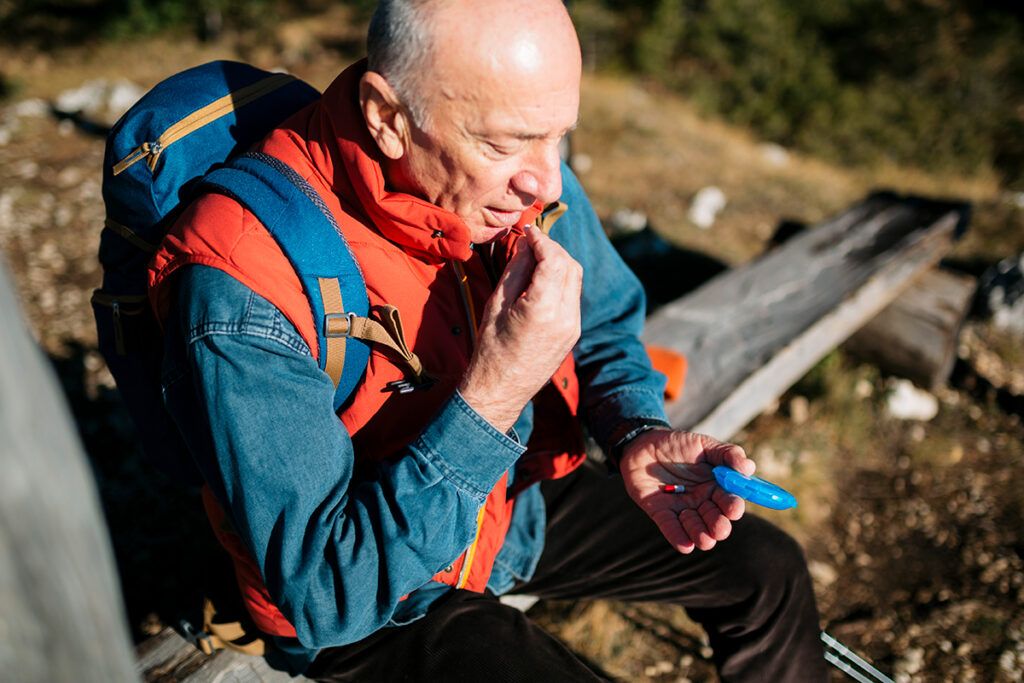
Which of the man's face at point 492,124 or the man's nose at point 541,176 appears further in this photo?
the man's nose at point 541,176

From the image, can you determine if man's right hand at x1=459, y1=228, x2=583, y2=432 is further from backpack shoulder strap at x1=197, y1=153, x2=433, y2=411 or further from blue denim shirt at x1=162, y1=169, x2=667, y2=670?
backpack shoulder strap at x1=197, y1=153, x2=433, y2=411

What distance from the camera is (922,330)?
4.93 m

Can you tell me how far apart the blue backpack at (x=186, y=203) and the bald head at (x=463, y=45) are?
37 cm

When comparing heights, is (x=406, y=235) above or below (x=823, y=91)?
above

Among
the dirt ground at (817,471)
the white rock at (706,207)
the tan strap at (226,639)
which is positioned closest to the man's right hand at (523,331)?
the tan strap at (226,639)

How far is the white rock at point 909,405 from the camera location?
4.84 meters

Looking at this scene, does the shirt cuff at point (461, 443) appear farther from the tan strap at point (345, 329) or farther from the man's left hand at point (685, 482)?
the man's left hand at point (685, 482)

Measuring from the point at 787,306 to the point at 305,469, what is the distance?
3083mm

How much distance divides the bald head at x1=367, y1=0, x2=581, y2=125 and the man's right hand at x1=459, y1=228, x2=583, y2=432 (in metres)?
0.38

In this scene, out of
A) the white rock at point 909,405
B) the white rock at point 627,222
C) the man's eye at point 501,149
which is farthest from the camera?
the white rock at point 627,222

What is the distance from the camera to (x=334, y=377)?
1.83 m

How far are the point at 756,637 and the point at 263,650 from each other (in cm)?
150

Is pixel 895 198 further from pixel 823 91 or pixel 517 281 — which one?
pixel 823 91

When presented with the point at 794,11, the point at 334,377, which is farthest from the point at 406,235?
the point at 794,11
